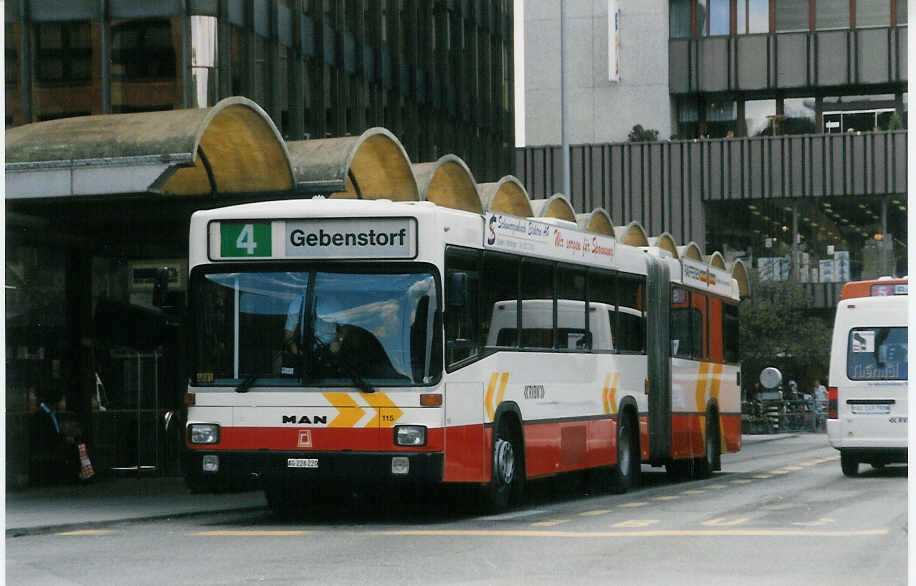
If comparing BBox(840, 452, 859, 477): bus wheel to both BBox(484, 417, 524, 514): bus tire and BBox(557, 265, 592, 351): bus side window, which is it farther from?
BBox(484, 417, 524, 514): bus tire

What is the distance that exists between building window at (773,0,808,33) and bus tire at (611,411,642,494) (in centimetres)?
3912

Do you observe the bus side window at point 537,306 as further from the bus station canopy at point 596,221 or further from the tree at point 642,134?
the tree at point 642,134

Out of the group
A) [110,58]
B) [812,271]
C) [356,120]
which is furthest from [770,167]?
[110,58]

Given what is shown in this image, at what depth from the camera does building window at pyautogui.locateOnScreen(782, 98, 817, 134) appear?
5816 centimetres

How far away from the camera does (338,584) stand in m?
10.3

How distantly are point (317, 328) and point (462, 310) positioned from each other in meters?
1.29

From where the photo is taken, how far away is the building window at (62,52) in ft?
83.8

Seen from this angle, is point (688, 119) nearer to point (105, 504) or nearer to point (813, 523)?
point (105, 504)

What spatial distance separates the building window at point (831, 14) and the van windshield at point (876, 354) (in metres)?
35.4

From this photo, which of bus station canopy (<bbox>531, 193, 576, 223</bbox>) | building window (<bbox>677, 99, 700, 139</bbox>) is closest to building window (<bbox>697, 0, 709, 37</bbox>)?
building window (<bbox>677, 99, 700, 139</bbox>)

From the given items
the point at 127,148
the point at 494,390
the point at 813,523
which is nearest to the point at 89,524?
the point at 127,148

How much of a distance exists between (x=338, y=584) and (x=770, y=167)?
160ft

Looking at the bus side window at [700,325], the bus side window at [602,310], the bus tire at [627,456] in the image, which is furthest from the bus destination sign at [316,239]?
the bus side window at [700,325]

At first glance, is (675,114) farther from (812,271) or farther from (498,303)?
(498,303)
